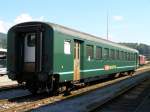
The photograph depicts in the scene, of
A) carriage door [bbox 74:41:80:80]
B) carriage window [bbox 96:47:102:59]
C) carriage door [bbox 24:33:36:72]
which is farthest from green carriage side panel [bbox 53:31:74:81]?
carriage window [bbox 96:47:102:59]

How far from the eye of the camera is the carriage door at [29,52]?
16.3m

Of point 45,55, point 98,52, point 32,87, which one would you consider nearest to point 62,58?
point 45,55

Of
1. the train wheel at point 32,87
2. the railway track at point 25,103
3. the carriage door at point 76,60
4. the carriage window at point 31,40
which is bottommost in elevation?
the railway track at point 25,103

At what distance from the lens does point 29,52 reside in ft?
53.9

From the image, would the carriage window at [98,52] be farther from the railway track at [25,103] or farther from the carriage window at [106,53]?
the railway track at [25,103]

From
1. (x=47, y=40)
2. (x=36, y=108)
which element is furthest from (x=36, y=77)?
(x=36, y=108)

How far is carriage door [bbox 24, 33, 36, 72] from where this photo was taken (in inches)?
641

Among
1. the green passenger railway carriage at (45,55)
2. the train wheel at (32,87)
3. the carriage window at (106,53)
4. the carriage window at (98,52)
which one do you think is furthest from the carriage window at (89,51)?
the train wheel at (32,87)

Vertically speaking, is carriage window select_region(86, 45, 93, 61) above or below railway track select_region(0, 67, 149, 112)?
above

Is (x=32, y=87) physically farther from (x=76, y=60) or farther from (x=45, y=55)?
(x=76, y=60)

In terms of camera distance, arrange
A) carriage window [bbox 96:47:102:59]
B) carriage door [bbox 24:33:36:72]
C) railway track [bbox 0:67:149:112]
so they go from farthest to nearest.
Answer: carriage window [bbox 96:47:102:59], carriage door [bbox 24:33:36:72], railway track [bbox 0:67:149:112]

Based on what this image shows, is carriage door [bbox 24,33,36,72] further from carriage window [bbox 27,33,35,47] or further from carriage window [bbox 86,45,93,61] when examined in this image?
carriage window [bbox 86,45,93,61]

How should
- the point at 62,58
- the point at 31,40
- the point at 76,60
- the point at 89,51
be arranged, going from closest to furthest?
the point at 62,58
the point at 31,40
the point at 76,60
the point at 89,51

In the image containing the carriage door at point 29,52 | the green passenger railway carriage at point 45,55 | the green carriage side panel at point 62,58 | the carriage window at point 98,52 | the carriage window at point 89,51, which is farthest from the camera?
the carriage window at point 98,52
